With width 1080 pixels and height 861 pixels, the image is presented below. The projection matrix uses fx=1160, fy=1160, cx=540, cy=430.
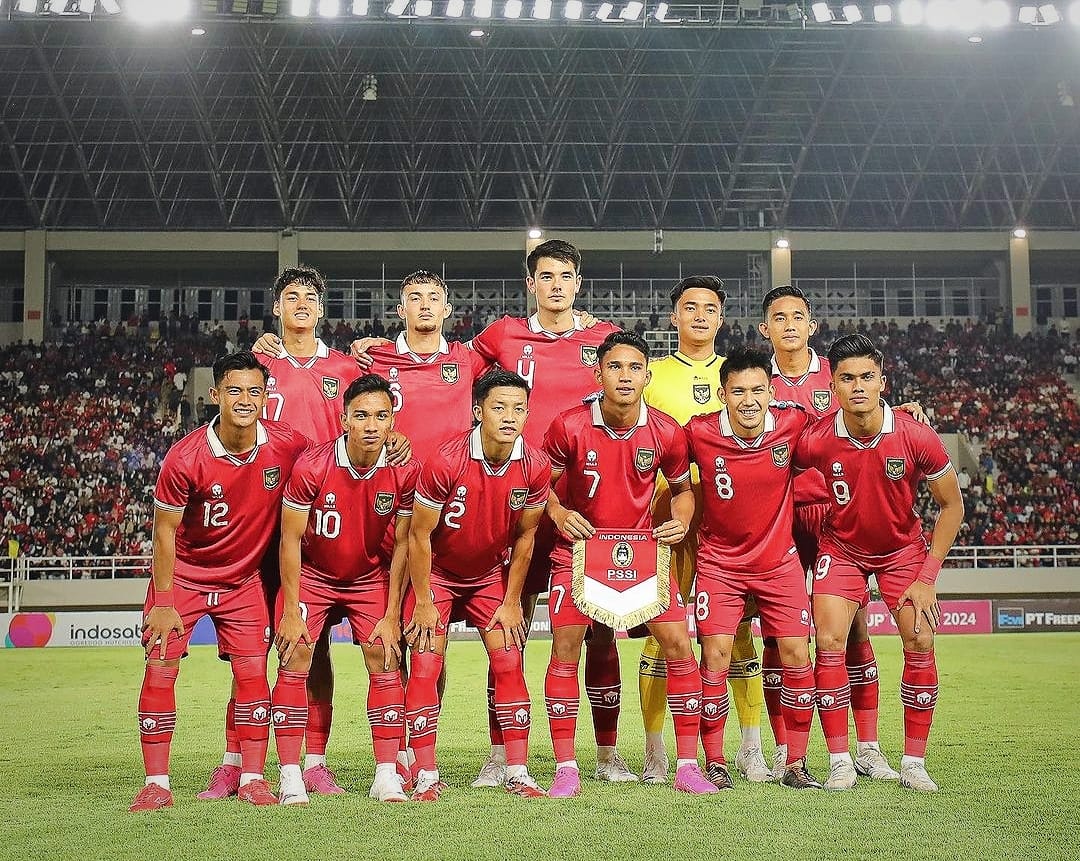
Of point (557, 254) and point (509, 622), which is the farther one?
point (557, 254)

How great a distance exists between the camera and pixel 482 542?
6621 millimetres

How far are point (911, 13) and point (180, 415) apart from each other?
66.4 feet

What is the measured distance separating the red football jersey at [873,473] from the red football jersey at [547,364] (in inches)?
58.7

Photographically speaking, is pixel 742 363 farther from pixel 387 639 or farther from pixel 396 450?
pixel 387 639

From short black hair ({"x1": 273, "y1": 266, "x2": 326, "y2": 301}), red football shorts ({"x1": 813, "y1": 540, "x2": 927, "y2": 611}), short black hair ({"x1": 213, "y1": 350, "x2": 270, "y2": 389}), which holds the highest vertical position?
short black hair ({"x1": 273, "y1": 266, "x2": 326, "y2": 301})

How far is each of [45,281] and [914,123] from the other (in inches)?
989

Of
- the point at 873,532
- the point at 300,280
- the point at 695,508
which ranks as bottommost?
the point at 873,532

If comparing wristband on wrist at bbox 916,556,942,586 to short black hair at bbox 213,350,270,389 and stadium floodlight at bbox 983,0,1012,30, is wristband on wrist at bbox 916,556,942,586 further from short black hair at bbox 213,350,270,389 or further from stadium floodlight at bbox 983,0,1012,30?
stadium floodlight at bbox 983,0,1012,30

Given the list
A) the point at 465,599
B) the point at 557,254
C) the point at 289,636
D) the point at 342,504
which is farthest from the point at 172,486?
the point at 557,254

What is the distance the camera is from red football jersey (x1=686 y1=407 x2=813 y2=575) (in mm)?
6785

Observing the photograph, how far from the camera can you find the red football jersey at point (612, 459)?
21.8 ft

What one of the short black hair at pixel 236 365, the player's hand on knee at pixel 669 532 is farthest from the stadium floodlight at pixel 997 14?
the short black hair at pixel 236 365

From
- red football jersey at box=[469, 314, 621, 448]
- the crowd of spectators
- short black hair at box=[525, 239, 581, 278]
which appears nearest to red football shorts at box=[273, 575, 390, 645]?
red football jersey at box=[469, 314, 621, 448]

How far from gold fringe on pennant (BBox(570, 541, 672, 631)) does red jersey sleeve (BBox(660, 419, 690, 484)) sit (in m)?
0.42
